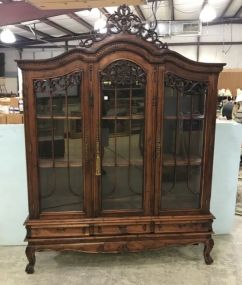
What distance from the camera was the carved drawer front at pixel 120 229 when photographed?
226cm

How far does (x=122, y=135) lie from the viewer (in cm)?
221

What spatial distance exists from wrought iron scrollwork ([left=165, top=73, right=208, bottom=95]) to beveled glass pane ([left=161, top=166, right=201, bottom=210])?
1.95ft

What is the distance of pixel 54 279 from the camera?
7.39ft

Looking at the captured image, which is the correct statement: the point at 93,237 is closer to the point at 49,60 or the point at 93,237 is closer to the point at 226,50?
the point at 49,60

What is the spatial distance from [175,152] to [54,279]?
1342 mm

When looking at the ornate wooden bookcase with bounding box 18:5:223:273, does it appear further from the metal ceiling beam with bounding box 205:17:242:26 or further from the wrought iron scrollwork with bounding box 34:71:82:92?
the metal ceiling beam with bounding box 205:17:242:26

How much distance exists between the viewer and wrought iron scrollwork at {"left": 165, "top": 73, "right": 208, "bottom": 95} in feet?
7.00

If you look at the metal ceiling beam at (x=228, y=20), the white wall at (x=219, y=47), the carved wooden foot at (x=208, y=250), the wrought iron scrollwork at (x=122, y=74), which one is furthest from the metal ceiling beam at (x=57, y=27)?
the carved wooden foot at (x=208, y=250)

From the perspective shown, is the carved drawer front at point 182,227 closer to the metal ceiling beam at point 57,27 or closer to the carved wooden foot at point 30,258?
the carved wooden foot at point 30,258

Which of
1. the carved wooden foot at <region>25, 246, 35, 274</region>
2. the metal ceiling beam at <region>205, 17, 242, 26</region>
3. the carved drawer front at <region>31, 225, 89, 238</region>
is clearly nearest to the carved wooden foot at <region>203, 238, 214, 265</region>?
the carved drawer front at <region>31, 225, 89, 238</region>

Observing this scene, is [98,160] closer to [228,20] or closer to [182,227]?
[182,227]

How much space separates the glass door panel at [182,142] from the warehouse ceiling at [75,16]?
153 cm

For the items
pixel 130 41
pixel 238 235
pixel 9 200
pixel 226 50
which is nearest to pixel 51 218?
pixel 9 200

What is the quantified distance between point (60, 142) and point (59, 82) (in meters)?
0.44
